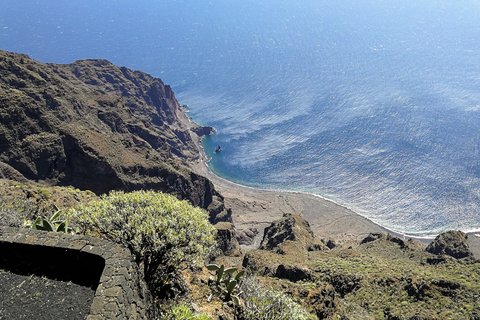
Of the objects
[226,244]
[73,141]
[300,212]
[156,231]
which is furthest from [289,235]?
[300,212]

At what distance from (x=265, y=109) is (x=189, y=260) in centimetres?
15970

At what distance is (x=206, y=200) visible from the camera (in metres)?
95.5

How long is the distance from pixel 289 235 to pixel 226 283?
3771 cm

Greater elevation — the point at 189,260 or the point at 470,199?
the point at 189,260

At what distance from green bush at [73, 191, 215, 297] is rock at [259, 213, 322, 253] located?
3424cm

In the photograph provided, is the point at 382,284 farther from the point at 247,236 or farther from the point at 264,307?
the point at 247,236

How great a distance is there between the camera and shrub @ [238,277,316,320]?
19.9m

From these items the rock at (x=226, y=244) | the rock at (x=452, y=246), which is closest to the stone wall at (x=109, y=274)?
the rock at (x=226, y=244)

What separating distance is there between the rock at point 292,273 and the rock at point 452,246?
33342mm

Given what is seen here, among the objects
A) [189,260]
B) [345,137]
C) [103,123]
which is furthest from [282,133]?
[189,260]

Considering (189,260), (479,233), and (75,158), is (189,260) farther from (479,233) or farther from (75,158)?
(479,233)

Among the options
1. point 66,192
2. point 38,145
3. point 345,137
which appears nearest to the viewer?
point 66,192

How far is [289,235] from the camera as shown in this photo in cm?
5997

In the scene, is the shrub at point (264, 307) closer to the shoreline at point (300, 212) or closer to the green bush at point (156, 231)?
the green bush at point (156, 231)
